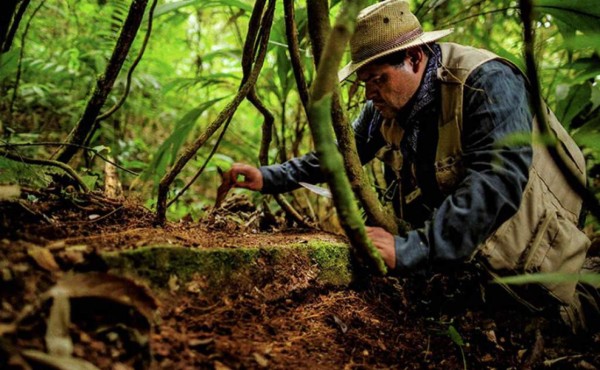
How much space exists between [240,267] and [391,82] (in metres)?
1.28

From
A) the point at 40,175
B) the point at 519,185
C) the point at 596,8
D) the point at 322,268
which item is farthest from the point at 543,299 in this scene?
the point at 40,175

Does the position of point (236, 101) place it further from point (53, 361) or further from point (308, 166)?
point (53, 361)

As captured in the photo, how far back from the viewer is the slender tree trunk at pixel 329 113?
36.4 inches

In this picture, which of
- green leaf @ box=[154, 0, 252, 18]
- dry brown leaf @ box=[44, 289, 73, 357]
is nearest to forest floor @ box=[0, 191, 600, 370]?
dry brown leaf @ box=[44, 289, 73, 357]

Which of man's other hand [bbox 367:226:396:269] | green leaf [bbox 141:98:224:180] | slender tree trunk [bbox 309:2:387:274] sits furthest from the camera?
green leaf [bbox 141:98:224:180]

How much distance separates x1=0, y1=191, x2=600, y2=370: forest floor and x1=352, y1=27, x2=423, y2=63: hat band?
3.25 feet

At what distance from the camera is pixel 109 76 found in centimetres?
191

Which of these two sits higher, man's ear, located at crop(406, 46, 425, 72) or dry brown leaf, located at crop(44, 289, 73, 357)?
man's ear, located at crop(406, 46, 425, 72)

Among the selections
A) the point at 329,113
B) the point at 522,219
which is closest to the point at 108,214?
the point at 329,113

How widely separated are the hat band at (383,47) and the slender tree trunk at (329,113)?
1041 millimetres

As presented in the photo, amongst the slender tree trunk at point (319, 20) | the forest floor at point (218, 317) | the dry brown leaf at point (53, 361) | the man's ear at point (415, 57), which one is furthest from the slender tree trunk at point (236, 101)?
the dry brown leaf at point (53, 361)

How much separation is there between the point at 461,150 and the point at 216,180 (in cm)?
359

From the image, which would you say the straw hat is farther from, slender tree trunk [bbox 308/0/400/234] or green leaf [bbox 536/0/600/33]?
green leaf [bbox 536/0/600/33]

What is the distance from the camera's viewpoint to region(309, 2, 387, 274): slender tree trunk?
923mm
